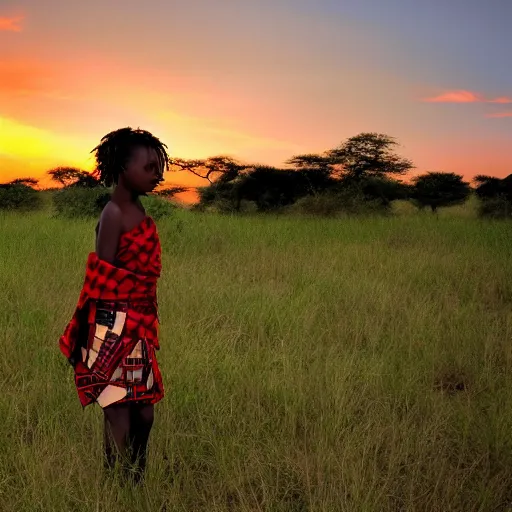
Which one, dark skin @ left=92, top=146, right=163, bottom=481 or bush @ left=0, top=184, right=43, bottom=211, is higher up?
bush @ left=0, top=184, right=43, bottom=211

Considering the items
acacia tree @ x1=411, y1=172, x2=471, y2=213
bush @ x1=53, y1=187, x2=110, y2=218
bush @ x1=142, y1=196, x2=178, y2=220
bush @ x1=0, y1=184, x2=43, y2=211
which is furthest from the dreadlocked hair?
acacia tree @ x1=411, y1=172, x2=471, y2=213

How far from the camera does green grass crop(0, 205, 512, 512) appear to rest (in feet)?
8.84

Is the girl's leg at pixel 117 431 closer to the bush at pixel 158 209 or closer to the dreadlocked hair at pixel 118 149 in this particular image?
the dreadlocked hair at pixel 118 149

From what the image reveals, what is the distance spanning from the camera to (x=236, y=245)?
33.6 feet

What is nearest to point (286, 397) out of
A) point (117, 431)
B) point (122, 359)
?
point (117, 431)

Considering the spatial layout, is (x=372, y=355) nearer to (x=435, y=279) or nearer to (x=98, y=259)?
(x=98, y=259)

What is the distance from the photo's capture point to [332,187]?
23172 millimetres

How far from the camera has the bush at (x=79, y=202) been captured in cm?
1653

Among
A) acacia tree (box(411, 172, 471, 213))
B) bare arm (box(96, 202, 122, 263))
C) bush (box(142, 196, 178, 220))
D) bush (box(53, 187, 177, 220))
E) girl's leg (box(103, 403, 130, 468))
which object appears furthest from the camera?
acacia tree (box(411, 172, 471, 213))

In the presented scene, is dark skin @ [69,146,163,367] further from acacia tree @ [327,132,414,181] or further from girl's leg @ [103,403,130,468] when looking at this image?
acacia tree @ [327,132,414,181]

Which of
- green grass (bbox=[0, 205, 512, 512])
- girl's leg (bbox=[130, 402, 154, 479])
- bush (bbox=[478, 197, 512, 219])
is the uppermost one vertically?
bush (bbox=[478, 197, 512, 219])

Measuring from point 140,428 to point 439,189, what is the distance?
2294 cm

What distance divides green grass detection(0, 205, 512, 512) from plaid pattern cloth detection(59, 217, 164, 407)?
0.49 meters

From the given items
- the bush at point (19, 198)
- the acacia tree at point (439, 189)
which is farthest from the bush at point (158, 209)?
the acacia tree at point (439, 189)
